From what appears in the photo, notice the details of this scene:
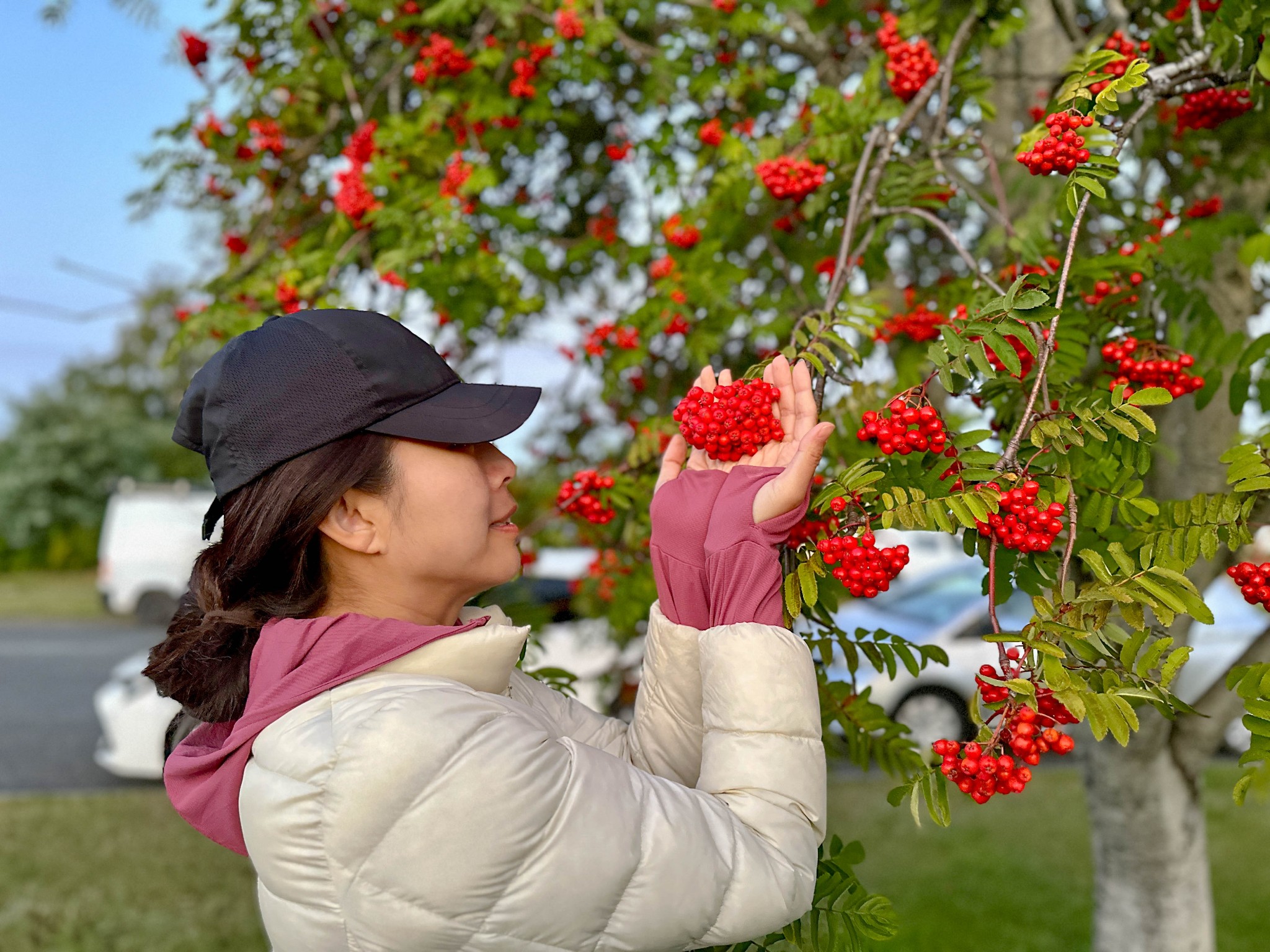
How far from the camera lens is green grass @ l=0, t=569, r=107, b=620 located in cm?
1716

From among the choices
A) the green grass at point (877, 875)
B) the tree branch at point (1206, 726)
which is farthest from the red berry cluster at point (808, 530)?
the green grass at point (877, 875)

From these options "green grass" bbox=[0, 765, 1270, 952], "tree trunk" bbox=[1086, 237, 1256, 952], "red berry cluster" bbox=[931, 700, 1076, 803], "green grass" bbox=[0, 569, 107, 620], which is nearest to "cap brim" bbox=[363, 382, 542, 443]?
"red berry cluster" bbox=[931, 700, 1076, 803]

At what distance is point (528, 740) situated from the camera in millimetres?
1210

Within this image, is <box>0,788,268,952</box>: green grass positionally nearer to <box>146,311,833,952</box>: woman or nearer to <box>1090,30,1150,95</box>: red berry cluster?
<box>146,311,833,952</box>: woman

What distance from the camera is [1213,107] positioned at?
2174 millimetres

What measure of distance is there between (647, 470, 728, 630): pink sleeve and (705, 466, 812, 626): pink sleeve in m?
0.05

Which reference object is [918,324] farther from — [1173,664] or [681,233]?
[1173,664]

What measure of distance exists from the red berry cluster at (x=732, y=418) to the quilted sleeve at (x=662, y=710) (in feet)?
0.99

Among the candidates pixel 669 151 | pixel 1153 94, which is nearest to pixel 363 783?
Result: pixel 1153 94

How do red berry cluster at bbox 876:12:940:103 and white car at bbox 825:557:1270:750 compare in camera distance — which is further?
white car at bbox 825:557:1270:750

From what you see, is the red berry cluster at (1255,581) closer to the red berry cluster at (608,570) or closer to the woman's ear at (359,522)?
the woman's ear at (359,522)

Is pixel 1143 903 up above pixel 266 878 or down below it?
below

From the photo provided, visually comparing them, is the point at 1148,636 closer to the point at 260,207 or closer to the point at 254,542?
the point at 254,542

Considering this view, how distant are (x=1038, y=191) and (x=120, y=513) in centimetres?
1519
